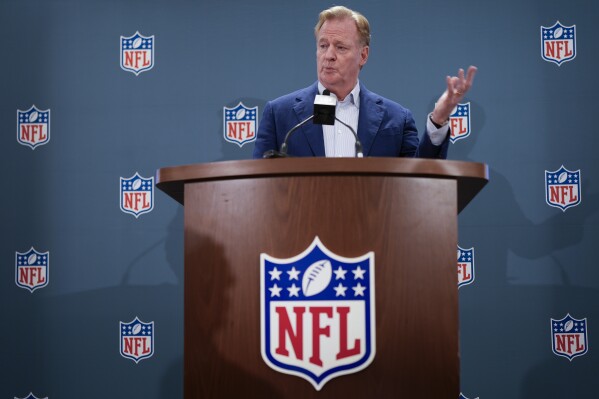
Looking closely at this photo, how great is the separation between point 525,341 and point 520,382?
181mm

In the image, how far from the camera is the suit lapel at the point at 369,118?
1990mm

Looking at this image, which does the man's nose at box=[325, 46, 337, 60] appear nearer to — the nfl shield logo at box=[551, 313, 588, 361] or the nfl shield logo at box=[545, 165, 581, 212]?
the nfl shield logo at box=[545, 165, 581, 212]

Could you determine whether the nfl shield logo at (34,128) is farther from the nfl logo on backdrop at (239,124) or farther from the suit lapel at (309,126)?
the suit lapel at (309,126)

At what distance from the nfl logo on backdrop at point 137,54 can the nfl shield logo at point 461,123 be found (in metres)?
1.46

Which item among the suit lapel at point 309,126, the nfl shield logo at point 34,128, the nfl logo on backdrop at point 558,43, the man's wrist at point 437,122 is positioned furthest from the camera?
the nfl shield logo at point 34,128

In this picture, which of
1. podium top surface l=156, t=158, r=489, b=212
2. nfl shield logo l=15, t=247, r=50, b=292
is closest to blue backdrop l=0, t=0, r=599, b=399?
nfl shield logo l=15, t=247, r=50, b=292

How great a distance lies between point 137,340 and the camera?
281cm

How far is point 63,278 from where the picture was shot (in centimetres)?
285

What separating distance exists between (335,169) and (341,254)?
17 cm

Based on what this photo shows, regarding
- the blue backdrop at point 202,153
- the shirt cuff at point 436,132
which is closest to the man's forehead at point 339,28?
the shirt cuff at point 436,132

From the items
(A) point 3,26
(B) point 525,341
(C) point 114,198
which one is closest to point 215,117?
(C) point 114,198

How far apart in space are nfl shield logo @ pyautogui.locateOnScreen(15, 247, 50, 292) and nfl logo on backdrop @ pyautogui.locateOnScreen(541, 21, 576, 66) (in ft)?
8.20

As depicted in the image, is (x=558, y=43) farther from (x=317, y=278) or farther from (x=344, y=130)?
(x=317, y=278)

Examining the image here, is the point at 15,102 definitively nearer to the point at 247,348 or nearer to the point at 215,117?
the point at 215,117
